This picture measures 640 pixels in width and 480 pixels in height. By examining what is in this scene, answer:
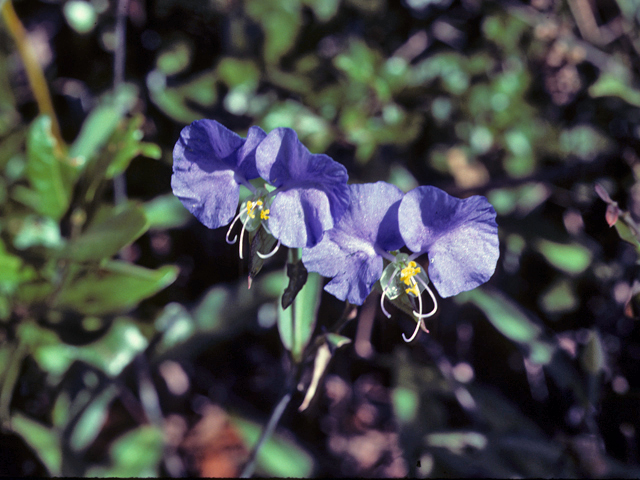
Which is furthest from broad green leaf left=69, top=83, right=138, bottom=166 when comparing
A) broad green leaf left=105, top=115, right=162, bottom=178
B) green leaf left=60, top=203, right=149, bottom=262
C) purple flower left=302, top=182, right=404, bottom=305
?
purple flower left=302, top=182, right=404, bottom=305

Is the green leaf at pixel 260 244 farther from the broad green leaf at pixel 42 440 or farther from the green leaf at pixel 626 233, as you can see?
the broad green leaf at pixel 42 440

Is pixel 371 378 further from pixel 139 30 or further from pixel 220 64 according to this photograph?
pixel 139 30

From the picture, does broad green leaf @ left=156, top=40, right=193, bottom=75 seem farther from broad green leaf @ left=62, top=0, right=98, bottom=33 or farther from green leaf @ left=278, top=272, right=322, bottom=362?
green leaf @ left=278, top=272, right=322, bottom=362

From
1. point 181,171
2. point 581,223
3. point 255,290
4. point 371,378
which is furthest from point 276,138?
point 581,223

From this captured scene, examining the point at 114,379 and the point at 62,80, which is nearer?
the point at 114,379

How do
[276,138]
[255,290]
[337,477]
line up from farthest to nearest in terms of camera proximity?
[337,477], [255,290], [276,138]

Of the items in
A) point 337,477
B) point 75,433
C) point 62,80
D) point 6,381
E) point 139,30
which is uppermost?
point 139,30

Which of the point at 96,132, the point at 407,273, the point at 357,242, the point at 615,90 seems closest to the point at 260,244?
the point at 357,242

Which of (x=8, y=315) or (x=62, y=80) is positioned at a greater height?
(x=62, y=80)
